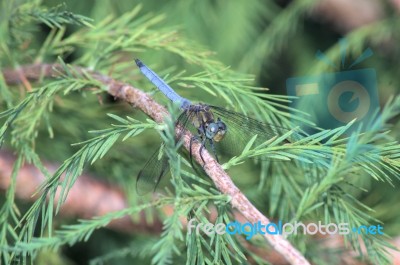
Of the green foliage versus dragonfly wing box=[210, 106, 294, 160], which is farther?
dragonfly wing box=[210, 106, 294, 160]

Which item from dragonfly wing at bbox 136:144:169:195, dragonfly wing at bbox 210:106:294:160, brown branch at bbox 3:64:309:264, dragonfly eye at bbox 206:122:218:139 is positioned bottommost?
dragonfly wing at bbox 136:144:169:195

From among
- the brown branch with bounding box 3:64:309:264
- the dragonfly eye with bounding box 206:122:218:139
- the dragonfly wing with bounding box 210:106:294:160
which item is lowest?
the brown branch with bounding box 3:64:309:264

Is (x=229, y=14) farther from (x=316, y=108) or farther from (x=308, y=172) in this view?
(x=308, y=172)

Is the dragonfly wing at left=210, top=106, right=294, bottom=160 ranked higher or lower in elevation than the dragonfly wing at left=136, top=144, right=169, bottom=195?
higher

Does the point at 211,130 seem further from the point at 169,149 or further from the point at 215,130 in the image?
the point at 169,149
